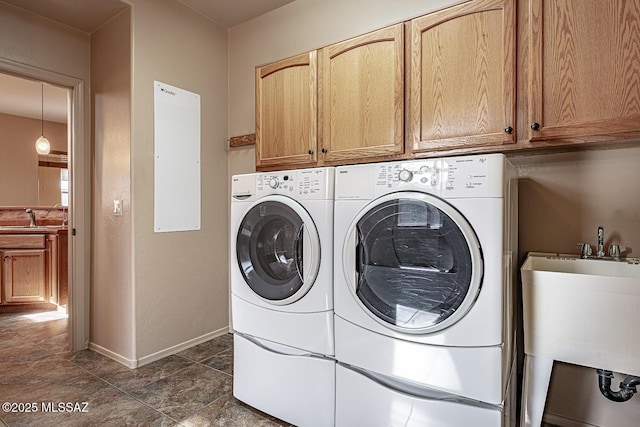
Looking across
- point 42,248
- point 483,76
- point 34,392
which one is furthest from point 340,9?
point 42,248

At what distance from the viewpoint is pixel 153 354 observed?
2475mm

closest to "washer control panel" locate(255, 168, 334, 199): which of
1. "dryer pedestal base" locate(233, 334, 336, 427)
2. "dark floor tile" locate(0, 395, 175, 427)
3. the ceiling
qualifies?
"dryer pedestal base" locate(233, 334, 336, 427)

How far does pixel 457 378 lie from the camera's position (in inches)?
50.5

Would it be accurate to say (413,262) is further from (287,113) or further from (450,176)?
(287,113)

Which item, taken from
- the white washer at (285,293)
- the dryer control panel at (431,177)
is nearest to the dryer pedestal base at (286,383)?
the white washer at (285,293)

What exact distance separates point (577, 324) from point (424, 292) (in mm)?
562

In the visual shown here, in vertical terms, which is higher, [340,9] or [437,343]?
[340,9]

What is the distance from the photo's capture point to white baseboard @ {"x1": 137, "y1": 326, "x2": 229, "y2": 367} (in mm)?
2428

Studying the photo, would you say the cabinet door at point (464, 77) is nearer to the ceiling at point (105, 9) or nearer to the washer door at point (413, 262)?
the washer door at point (413, 262)

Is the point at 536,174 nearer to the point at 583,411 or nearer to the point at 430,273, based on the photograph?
the point at 430,273

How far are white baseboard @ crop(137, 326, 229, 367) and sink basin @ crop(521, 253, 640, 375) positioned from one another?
2.35 m

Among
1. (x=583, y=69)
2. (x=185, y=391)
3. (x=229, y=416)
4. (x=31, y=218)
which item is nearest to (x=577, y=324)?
(x=583, y=69)

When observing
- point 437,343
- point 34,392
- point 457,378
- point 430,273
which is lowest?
point 34,392

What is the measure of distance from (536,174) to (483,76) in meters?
0.63
